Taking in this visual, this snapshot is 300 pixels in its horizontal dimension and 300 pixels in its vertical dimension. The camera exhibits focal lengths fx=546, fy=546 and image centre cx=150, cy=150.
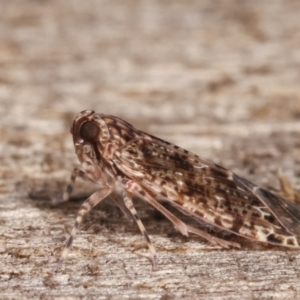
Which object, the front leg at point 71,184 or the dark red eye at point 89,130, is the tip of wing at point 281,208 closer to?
the dark red eye at point 89,130

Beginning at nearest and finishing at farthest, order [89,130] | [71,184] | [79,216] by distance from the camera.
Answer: [79,216] → [89,130] → [71,184]

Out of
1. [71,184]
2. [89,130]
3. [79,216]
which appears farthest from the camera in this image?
[71,184]

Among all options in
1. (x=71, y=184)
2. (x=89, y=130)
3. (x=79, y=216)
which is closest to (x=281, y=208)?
(x=79, y=216)

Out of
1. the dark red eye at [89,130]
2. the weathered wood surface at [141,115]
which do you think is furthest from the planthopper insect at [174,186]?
the weathered wood surface at [141,115]

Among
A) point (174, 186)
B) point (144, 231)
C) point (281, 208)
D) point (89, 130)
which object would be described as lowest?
point (144, 231)

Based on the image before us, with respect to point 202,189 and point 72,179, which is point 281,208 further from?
point 72,179

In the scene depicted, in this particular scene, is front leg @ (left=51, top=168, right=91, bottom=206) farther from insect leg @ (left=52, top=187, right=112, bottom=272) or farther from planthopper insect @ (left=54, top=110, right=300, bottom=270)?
insect leg @ (left=52, top=187, right=112, bottom=272)

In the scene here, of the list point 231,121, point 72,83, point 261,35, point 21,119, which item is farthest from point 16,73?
point 261,35
